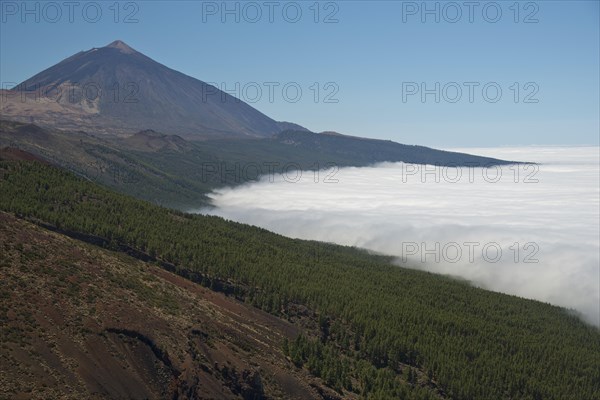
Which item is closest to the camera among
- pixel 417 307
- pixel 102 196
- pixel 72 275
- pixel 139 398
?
pixel 139 398

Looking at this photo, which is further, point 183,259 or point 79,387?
point 183,259

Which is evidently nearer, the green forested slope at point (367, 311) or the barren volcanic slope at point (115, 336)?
the barren volcanic slope at point (115, 336)

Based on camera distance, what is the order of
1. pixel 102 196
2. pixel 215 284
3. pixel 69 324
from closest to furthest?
pixel 69 324, pixel 215 284, pixel 102 196

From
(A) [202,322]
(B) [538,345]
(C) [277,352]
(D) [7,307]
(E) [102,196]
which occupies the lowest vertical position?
(B) [538,345]

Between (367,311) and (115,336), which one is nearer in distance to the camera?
(115,336)

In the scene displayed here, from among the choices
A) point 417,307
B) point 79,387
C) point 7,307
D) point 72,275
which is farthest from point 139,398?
Result: point 417,307

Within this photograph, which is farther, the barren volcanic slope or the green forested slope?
the green forested slope

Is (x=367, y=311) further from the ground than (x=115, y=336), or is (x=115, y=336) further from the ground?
(x=115, y=336)

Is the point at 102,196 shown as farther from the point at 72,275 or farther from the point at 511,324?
the point at 511,324
